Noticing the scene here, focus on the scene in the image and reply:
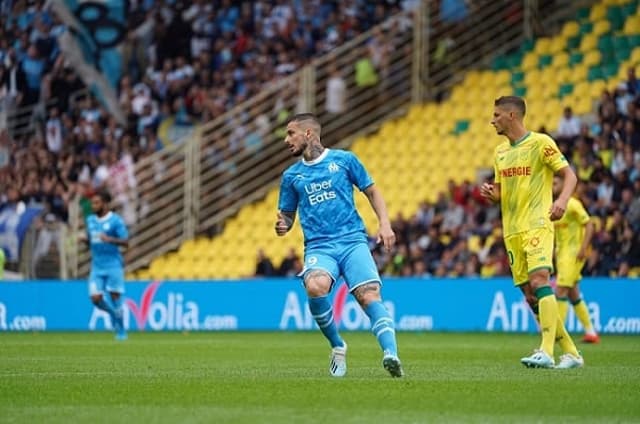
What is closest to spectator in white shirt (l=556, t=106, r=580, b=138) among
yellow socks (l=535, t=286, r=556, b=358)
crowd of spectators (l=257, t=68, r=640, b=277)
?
crowd of spectators (l=257, t=68, r=640, b=277)

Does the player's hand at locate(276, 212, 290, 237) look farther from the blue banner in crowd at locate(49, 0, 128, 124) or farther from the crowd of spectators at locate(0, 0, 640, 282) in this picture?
the blue banner in crowd at locate(49, 0, 128, 124)

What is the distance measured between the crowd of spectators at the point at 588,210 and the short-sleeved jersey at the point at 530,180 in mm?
11589

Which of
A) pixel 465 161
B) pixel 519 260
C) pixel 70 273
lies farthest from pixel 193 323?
pixel 519 260

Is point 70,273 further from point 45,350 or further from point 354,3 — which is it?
point 45,350

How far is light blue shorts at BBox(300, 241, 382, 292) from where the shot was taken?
12609mm

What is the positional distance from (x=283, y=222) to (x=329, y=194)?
0.50 metres

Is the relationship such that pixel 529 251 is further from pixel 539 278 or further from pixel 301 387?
pixel 301 387

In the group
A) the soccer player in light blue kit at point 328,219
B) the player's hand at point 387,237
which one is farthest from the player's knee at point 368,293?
the player's hand at point 387,237

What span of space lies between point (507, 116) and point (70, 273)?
18.9 metres

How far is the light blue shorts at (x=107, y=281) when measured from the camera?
2439cm

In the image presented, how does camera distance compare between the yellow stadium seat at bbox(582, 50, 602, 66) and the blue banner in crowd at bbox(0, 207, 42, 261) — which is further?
the yellow stadium seat at bbox(582, 50, 602, 66)

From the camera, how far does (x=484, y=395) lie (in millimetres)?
10953

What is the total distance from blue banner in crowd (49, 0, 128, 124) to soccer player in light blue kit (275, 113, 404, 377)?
25.0m

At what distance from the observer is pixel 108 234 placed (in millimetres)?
24109
